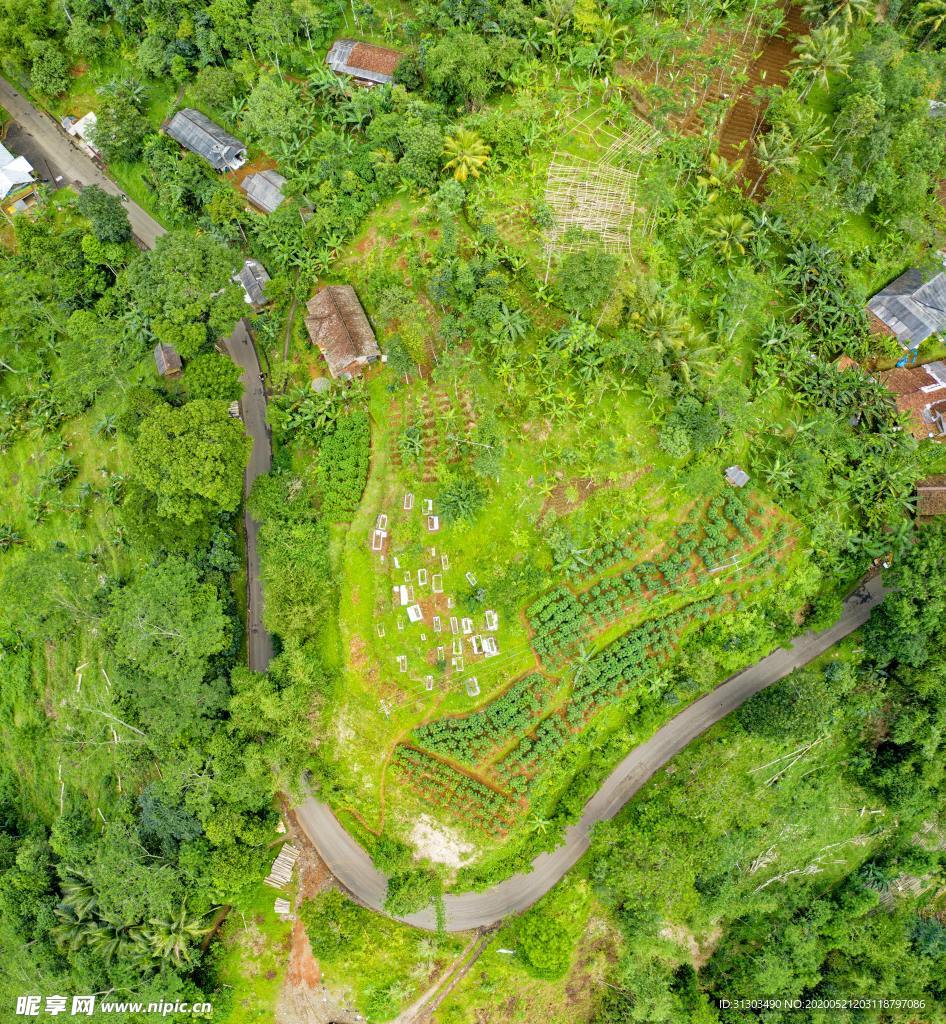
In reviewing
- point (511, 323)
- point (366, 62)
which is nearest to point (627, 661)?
point (511, 323)

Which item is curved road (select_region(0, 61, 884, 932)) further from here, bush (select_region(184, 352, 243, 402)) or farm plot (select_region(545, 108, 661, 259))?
farm plot (select_region(545, 108, 661, 259))

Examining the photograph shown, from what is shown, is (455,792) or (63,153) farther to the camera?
(63,153)

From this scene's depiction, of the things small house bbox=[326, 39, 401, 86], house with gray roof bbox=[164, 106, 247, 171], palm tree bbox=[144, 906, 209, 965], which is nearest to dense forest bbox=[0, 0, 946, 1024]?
palm tree bbox=[144, 906, 209, 965]

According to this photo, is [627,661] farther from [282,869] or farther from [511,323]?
[282,869]

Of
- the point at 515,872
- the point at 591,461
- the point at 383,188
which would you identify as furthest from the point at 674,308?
the point at 515,872

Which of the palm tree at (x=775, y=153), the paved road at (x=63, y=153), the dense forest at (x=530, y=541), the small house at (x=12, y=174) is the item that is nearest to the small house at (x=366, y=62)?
the dense forest at (x=530, y=541)

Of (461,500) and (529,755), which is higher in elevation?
(461,500)
